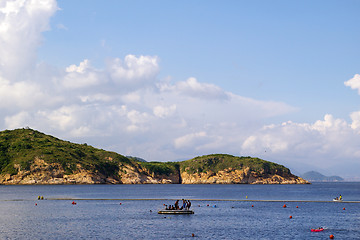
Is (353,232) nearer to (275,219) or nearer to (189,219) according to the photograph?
(275,219)

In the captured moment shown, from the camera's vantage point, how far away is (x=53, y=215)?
317ft

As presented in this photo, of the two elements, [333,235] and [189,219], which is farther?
[189,219]

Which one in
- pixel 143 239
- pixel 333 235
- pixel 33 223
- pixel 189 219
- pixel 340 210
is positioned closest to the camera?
pixel 143 239

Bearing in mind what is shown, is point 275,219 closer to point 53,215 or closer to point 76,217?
point 76,217

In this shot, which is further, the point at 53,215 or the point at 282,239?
the point at 53,215

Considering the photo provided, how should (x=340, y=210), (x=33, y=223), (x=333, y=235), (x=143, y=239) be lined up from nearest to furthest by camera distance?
1. (x=143, y=239)
2. (x=333, y=235)
3. (x=33, y=223)
4. (x=340, y=210)

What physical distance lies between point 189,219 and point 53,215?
30.8 metres

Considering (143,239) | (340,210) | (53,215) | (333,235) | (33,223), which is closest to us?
(143,239)

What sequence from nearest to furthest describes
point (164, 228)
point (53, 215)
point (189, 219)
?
point (164, 228) → point (189, 219) → point (53, 215)

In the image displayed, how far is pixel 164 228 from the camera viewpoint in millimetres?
76438

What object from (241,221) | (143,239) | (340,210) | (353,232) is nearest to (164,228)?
(143,239)

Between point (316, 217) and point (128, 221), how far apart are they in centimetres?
4107

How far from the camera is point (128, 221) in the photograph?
85.8 meters

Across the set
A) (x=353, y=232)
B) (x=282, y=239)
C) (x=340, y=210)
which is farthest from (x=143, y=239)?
(x=340, y=210)
